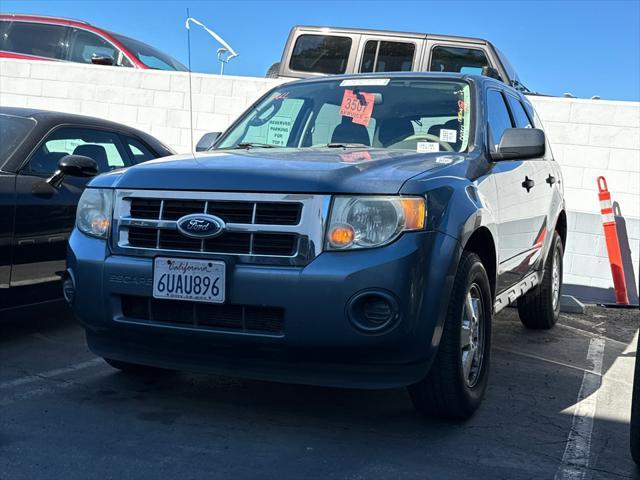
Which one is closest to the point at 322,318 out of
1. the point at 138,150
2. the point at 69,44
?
the point at 138,150

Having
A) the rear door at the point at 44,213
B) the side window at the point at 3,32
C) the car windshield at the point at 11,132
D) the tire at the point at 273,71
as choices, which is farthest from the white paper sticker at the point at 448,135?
the side window at the point at 3,32

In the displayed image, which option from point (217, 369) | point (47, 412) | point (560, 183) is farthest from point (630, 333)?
point (47, 412)

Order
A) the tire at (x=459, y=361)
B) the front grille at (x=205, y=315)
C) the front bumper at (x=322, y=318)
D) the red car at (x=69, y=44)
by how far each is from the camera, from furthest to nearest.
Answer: the red car at (x=69, y=44) < the tire at (x=459, y=361) < the front grille at (x=205, y=315) < the front bumper at (x=322, y=318)

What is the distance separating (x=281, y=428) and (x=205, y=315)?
62cm

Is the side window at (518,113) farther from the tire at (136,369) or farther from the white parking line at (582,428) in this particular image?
the tire at (136,369)

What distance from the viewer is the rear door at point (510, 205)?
434 cm

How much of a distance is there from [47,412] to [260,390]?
1045mm

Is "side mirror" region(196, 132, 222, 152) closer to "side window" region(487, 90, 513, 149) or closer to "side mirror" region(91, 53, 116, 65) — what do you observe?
"side window" region(487, 90, 513, 149)

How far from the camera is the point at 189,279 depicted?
3301mm

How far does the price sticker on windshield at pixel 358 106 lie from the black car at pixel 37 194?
1.74 meters

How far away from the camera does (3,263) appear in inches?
183

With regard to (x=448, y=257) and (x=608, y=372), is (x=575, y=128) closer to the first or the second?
(x=608, y=372)

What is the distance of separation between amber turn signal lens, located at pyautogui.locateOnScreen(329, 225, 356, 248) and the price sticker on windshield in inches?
56.9

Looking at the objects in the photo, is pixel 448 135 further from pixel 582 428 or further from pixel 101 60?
pixel 101 60
